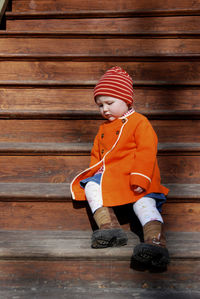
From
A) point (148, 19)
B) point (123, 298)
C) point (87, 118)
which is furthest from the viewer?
point (148, 19)

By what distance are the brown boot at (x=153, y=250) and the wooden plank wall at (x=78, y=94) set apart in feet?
0.84

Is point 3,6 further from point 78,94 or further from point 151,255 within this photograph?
point 151,255

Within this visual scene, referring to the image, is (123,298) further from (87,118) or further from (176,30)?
(176,30)

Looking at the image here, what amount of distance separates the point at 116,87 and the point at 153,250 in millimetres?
785

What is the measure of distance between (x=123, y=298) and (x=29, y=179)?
0.81 m

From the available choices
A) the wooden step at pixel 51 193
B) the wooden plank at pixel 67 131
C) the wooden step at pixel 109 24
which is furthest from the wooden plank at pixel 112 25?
the wooden step at pixel 51 193

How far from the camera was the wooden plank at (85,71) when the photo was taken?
2152mm

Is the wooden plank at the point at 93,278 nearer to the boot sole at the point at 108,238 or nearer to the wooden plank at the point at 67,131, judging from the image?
the boot sole at the point at 108,238

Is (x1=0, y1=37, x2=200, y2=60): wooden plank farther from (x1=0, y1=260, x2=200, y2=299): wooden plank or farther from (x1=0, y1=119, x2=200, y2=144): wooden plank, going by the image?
(x1=0, y1=260, x2=200, y2=299): wooden plank

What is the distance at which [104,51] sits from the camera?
2.41 meters

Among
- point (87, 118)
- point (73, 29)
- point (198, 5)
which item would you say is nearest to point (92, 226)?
point (87, 118)

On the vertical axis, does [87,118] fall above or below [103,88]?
below

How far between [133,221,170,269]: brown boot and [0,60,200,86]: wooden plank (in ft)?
3.99

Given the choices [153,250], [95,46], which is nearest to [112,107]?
[153,250]
